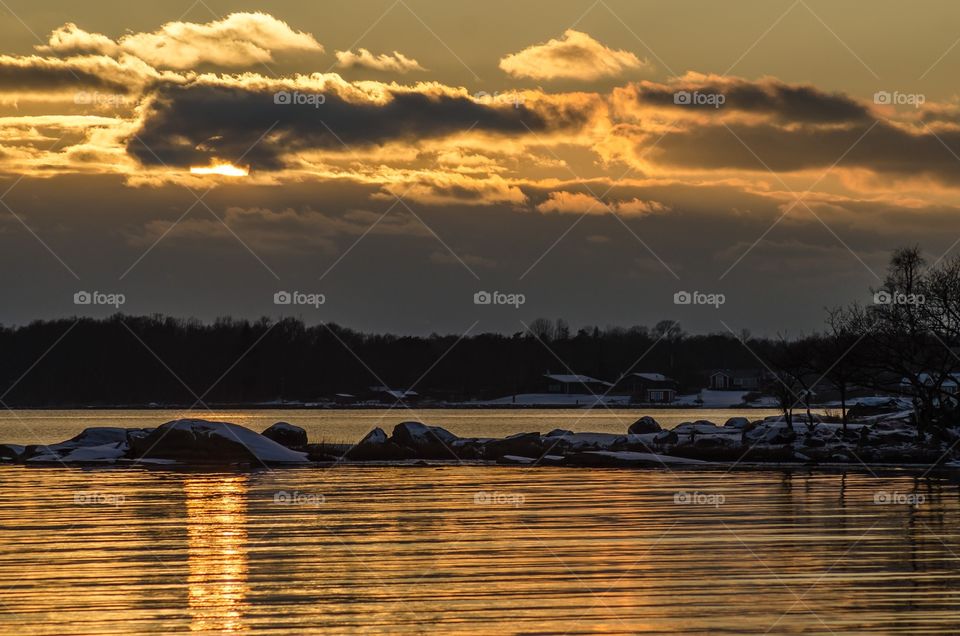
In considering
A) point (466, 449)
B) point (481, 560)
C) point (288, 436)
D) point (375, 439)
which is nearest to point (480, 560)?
point (481, 560)

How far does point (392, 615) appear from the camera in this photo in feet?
55.4

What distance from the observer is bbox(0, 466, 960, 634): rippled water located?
16.5 meters

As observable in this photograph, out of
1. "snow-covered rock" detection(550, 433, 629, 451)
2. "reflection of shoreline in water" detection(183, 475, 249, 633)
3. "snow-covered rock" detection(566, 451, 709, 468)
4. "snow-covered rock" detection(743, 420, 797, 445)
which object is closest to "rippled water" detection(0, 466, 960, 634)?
"reflection of shoreline in water" detection(183, 475, 249, 633)

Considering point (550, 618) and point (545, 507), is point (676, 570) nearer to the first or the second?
point (550, 618)

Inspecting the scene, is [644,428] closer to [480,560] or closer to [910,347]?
[910,347]

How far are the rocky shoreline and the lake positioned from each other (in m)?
16.8

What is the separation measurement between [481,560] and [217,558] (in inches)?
199

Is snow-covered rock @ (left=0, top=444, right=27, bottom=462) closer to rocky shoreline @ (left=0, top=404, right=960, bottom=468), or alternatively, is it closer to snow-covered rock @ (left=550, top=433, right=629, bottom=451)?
rocky shoreline @ (left=0, top=404, right=960, bottom=468)

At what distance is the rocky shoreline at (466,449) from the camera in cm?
5606

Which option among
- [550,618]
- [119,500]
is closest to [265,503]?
[119,500]

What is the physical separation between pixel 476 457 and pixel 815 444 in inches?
726

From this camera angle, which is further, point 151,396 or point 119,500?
point 151,396

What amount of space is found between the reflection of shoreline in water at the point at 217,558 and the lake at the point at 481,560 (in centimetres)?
6

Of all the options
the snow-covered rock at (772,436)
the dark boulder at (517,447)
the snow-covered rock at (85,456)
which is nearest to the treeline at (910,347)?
the snow-covered rock at (772,436)
